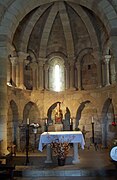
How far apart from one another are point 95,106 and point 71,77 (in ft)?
8.79

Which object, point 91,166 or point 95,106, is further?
point 95,106

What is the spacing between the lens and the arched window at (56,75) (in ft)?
57.7

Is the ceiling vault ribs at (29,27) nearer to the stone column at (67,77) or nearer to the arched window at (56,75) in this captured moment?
the arched window at (56,75)

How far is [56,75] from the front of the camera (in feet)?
58.2

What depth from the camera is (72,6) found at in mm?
15617

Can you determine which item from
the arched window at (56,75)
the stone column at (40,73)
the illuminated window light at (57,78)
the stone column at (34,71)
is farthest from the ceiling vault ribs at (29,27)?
the illuminated window light at (57,78)

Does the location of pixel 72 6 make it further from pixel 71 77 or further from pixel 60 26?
pixel 71 77

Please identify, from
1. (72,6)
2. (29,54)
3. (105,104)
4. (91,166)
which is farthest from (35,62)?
(91,166)

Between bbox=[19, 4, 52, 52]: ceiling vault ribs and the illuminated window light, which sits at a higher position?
bbox=[19, 4, 52, 52]: ceiling vault ribs

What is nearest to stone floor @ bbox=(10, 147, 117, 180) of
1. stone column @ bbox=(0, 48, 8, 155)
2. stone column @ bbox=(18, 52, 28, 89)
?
stone column @ bbox=(0, 48, 8, 155)

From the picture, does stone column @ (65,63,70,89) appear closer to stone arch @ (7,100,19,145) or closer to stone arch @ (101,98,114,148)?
stone arch @ (101,98,114,148)

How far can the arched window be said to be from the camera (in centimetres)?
1758

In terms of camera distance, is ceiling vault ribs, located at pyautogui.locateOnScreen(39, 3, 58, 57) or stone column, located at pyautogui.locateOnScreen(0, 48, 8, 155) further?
ceiling vault ribs, located at pyautogui.locateOnScreen(39, 3, 58, 57)

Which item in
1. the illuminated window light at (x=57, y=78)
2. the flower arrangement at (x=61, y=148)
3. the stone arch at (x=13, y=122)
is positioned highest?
the illuminated window light at (x=57, y=78)
